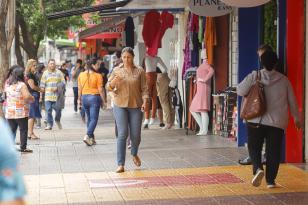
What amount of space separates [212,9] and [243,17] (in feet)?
1.92

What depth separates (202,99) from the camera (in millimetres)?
14523

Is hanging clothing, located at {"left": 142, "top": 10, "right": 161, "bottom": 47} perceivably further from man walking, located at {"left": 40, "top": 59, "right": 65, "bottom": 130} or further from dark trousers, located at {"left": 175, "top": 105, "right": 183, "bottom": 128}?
man walking, located at {"left": 40, "top": 59, "right": 65, "bottom": 130}

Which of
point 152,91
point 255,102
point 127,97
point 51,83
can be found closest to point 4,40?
point 51,83

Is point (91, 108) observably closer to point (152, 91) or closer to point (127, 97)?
point (152, 91)

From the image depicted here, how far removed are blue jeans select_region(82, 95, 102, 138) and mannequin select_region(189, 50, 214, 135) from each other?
2.10 m

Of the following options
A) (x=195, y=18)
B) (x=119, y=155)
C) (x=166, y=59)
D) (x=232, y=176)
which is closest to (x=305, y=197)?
(x=232, y=176)

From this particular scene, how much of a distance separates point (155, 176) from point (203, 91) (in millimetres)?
5292

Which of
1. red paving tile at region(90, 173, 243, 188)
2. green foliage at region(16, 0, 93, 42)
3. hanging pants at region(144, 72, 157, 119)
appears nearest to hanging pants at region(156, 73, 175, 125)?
hanging pants at region(144, 72, 157, 119)

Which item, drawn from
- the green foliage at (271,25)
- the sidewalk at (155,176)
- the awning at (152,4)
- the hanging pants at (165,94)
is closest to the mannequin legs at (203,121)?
the sidewalk at (155,176)

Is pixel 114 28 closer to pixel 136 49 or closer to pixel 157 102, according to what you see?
pixel 136 49

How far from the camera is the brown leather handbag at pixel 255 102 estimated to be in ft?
26.5

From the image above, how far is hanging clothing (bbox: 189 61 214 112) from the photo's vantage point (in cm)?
1434

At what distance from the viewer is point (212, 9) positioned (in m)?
12.3

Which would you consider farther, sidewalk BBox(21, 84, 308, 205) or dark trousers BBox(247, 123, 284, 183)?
dark trousers BBox(247, 123, 284, 183)
